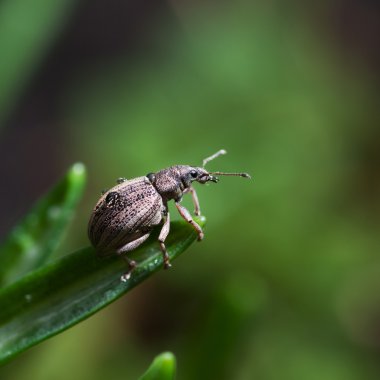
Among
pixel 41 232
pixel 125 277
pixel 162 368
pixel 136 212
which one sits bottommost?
pixel 162 368

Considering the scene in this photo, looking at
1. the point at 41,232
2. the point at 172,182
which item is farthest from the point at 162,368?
the point at 172,182

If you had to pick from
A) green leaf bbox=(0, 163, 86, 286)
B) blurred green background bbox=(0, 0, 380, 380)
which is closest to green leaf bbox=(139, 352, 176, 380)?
green leaf bbox=(0, 163, 86, 286)

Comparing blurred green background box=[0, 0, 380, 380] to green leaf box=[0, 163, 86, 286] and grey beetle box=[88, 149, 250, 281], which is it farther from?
green leaf box=[0, 163, 86, 286]

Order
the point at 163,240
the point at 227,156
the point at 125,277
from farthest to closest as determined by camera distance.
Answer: the point at 227,156 → the point at 163,240 → the point at 125,277

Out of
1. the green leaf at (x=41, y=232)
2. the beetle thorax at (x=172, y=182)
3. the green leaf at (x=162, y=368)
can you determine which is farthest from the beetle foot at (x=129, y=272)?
the beetle thorax at (x=172, y=182)

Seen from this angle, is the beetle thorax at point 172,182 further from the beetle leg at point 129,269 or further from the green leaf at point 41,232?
the beetle leg at point 129,269

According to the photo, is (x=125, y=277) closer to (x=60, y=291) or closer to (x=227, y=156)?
(x=60, y=291)
